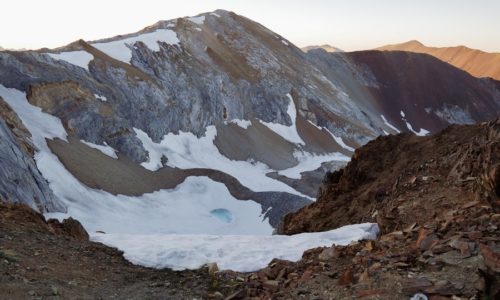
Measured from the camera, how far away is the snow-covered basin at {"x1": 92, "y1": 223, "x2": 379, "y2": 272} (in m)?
10.6

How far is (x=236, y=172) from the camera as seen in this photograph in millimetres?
56719

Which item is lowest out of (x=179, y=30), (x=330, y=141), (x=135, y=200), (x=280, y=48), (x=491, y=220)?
(x=491, y=220)

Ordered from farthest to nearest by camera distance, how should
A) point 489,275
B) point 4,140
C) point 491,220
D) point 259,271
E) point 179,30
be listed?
point 179,30
point 4,140
point 259,271
point 491,220
point 489,275

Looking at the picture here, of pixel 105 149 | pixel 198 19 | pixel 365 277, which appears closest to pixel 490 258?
pixel 365 277

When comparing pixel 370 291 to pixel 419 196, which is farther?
pixel 419 196

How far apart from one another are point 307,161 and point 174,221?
3402 cm

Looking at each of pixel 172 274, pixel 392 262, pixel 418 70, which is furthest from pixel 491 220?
pixel 418 70

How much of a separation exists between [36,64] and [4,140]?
24.0m

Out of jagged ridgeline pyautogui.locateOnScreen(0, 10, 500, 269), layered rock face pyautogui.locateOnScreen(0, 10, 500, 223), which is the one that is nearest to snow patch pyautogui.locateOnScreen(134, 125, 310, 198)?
jagged ridgeline pyautogui.locateOnScreen(0, 10, 500, 269)

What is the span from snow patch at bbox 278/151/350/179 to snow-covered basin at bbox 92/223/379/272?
46258mm

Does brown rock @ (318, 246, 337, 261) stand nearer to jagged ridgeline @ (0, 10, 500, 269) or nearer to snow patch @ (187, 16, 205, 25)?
jagged ridgeline @ (0, 10, 500, 269)

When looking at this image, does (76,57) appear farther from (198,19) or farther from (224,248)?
(224,248)

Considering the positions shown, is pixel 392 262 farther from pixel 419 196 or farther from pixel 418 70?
pixel 418 70

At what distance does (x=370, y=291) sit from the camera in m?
6.77
